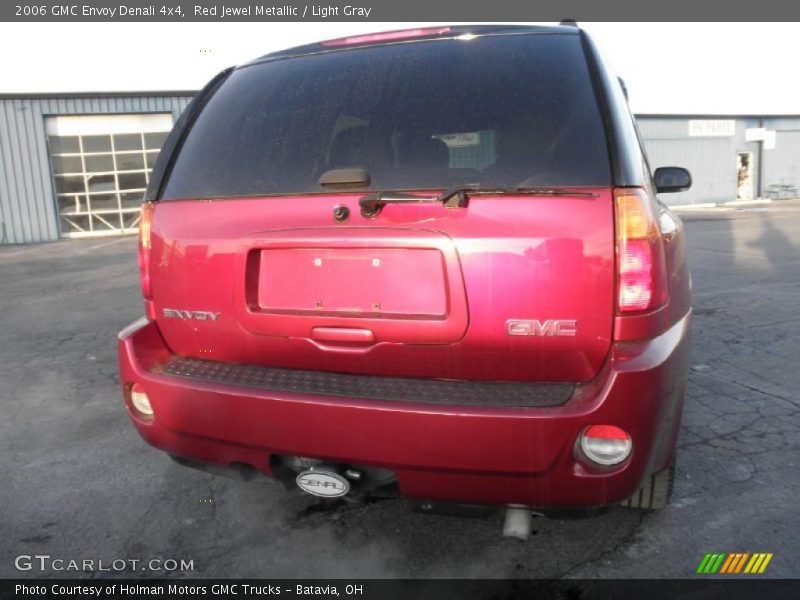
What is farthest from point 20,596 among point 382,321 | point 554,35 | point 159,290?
point 554,35

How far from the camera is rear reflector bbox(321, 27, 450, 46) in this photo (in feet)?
7.90

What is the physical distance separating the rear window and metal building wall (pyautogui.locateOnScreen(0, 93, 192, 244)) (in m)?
19.2

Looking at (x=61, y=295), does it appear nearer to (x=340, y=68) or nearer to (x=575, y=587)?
(x=340, y=68)

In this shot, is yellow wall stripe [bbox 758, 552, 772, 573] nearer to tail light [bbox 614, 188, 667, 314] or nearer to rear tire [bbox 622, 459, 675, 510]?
rear tire [bbox 622, 459, 675, 510]

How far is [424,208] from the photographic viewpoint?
1.94m

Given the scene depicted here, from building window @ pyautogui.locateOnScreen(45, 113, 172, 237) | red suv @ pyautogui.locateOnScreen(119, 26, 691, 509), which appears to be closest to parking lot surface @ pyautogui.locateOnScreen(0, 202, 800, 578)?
red suv @ pyautogui.locateOnScreen(119, 26, 691, 509)

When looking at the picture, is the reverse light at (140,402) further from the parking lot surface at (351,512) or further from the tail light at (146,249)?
the parking lot surface at (351,512)

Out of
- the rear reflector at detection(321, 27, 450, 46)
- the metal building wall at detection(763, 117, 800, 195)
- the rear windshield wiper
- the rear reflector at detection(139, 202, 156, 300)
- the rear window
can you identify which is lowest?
the metal building wall at detection(763, 117, 800, 195)

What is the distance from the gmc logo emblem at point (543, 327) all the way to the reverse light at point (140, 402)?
4.32 feet

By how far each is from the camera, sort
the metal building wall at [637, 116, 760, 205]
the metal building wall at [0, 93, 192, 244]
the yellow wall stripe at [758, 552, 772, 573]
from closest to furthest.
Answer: the yellow wall stripe at [758, 552, 772, 573] → the metal building wall at [0, 93, 192, 244] → the metal building wall at [637, 116, 760, 205]

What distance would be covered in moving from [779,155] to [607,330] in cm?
3640

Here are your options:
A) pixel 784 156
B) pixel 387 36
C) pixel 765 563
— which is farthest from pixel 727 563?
pixel 784 156

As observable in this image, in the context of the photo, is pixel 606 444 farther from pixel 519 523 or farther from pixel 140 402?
pixel 140 402

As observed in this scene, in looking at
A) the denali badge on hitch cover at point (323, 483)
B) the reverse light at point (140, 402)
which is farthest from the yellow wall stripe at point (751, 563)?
the reverse light at point (140, 402)
